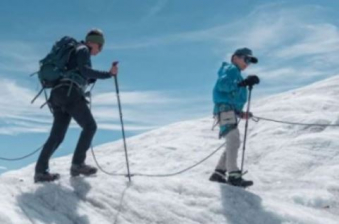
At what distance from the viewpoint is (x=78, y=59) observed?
9.95 m

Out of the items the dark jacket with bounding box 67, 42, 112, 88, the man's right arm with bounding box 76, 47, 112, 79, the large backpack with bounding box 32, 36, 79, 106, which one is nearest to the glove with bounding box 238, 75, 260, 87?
the dark jacket with bounding box 67, 42, 112, 88

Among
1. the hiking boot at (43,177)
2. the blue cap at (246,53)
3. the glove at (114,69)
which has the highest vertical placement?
the blue cap at (246,53)

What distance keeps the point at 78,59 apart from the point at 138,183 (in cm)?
260

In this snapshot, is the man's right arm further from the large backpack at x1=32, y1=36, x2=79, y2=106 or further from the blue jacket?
the blue jacket

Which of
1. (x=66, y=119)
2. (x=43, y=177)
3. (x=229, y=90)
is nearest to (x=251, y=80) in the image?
(x=229, y=90)

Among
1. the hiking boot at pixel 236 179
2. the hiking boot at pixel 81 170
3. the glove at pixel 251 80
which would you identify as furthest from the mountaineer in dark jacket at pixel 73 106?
the hiking boot at pixel 236 179

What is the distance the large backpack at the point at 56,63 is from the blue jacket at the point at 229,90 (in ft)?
9.94

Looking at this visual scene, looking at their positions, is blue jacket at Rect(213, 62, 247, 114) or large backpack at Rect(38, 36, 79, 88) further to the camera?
blue jacket at Rect(213, 62, 247, 114)

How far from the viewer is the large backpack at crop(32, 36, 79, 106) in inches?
393

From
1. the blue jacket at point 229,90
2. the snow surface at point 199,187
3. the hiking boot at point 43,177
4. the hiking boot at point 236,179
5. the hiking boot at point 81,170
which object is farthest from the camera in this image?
the hiking boot at point 236,179

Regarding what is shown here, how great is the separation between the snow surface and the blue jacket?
5.39 feet

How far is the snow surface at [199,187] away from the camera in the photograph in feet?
31.1

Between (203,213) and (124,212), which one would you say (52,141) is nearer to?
(124,212)

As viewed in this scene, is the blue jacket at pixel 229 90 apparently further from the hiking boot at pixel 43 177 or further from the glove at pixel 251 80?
the hiking boot at pixel 43 177
